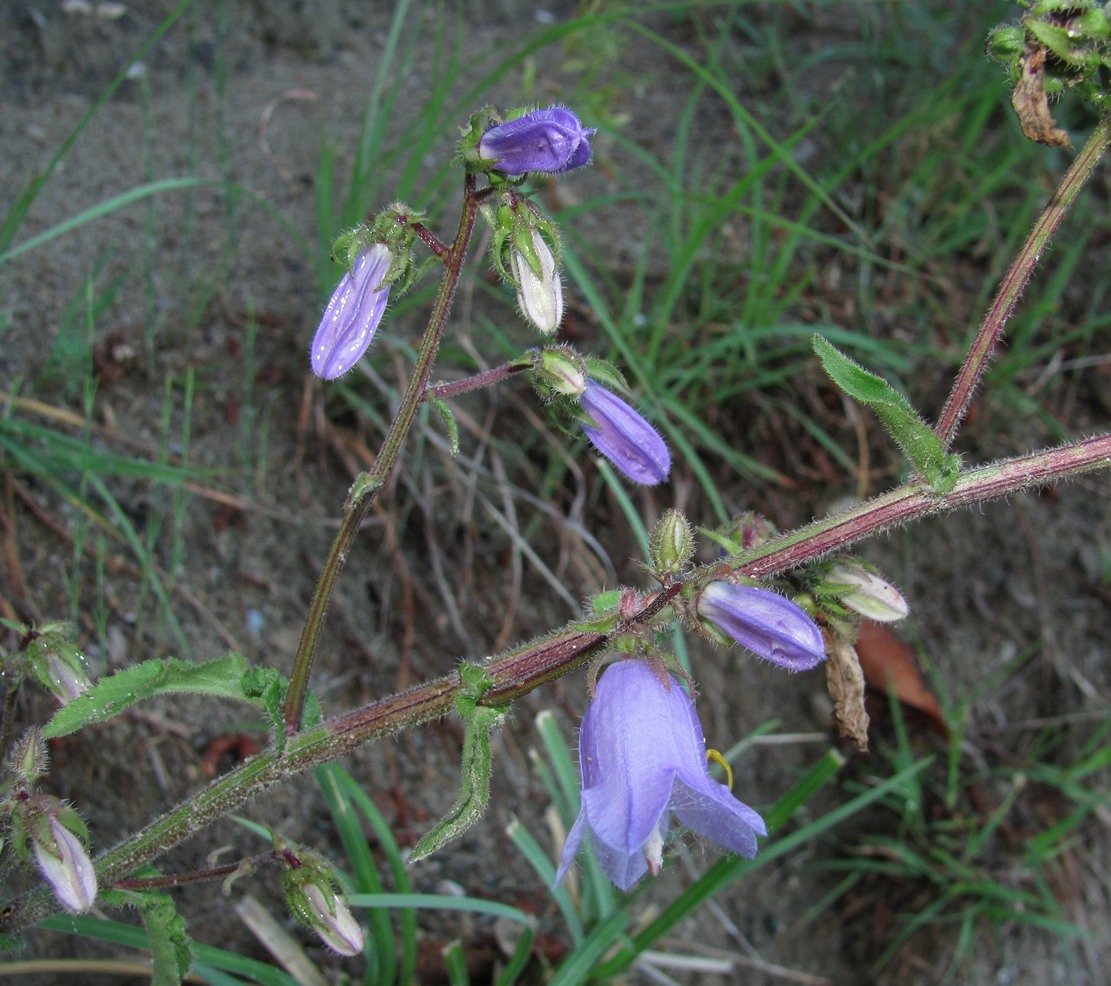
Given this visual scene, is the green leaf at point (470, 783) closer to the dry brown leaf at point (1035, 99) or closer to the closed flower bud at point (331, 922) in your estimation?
the closed flower bud at point (331, 922)

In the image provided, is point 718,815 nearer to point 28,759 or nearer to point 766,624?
point 766,624

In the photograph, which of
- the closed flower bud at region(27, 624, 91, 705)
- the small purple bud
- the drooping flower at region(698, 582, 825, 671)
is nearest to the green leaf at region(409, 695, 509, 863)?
the drooping flower at region(698, 582, 825, 671)

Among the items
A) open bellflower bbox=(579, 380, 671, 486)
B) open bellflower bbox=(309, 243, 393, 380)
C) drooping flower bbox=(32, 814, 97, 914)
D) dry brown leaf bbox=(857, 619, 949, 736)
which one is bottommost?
dry brown leaf bbox=(857, 619, 949, 736)

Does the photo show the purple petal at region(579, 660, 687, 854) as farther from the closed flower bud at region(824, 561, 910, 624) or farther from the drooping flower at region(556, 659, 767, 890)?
the closed flower bud at region(824, 561, 910, 624)

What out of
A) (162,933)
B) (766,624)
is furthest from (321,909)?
(766,624)

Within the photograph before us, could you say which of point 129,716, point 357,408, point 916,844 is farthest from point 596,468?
point 916,844

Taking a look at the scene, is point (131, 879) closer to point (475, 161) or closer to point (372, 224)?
point (372, 224)
